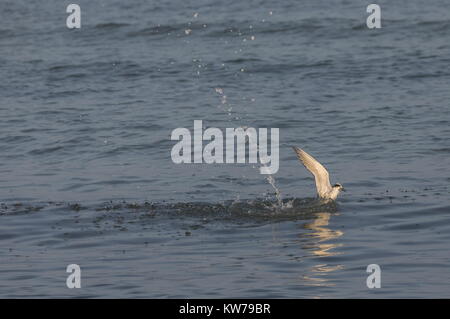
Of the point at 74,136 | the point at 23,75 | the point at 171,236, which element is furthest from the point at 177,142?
the point at 23,75

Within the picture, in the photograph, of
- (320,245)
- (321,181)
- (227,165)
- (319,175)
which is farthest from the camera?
(227,165)

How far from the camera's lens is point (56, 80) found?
79.3ft

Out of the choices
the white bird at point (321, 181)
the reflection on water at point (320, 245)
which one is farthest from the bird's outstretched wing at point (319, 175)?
the reflection on water at point (320, 245)

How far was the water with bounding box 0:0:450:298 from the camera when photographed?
11211 mm

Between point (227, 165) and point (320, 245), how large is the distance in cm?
484

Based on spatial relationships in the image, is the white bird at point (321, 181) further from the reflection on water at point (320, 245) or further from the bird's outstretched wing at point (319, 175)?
the reflection on water at point (320, 245)

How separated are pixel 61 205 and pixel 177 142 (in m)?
4.20

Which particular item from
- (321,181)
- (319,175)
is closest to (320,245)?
(321,181)

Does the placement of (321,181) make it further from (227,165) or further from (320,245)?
(227,165)

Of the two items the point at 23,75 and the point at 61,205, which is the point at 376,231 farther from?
the point at 23,75

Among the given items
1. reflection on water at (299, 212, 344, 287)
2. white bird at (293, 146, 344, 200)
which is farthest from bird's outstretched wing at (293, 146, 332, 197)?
reflection on water at (299, 212, 344, 287)

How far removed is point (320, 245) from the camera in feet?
39.1

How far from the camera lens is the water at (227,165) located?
11211mm

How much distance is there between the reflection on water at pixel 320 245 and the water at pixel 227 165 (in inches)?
1.4
